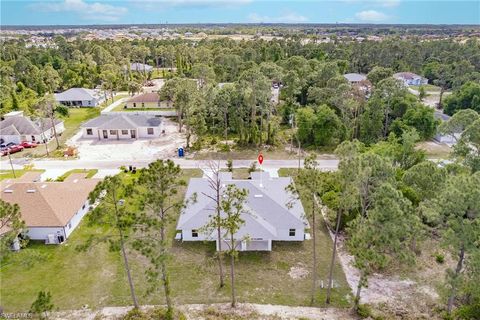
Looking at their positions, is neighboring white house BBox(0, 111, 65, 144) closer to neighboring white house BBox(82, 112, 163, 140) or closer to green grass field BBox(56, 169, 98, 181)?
neighboring white house BBox(82, 112, 163, 140)

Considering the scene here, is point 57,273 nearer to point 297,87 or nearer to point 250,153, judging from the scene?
point 250,153

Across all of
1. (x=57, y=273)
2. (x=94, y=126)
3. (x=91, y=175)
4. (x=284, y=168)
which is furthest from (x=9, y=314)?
(x=94, y=126)

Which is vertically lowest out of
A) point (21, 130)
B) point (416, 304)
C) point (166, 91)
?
point (416, 304)

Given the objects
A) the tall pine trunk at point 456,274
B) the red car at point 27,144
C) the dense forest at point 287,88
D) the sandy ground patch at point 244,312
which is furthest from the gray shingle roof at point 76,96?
the tall pine trunk at point 456,274

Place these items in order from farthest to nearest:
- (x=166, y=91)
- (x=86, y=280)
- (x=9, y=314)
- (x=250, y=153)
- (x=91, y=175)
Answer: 1. (x=166, y=91)
2. (x=250, y=153)
3. (x=91, y=175)
4. (x=86, y=280)
5. (x=9, y=314)

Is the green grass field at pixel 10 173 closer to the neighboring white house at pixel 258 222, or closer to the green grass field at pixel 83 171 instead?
the green grass field at pixel 83 171

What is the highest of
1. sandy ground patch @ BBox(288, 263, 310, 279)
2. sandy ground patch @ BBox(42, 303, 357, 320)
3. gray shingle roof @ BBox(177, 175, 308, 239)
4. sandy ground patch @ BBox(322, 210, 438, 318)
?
gray shingle roof @ BBox(177, 175, 308, 239)

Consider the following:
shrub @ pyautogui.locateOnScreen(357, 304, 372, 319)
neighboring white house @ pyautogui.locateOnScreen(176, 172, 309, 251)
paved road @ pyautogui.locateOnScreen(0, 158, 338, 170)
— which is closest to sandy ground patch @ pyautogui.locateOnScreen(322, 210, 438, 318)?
shrub @ pyautogui.locateOnScreen(357, 304, 372, 319)
